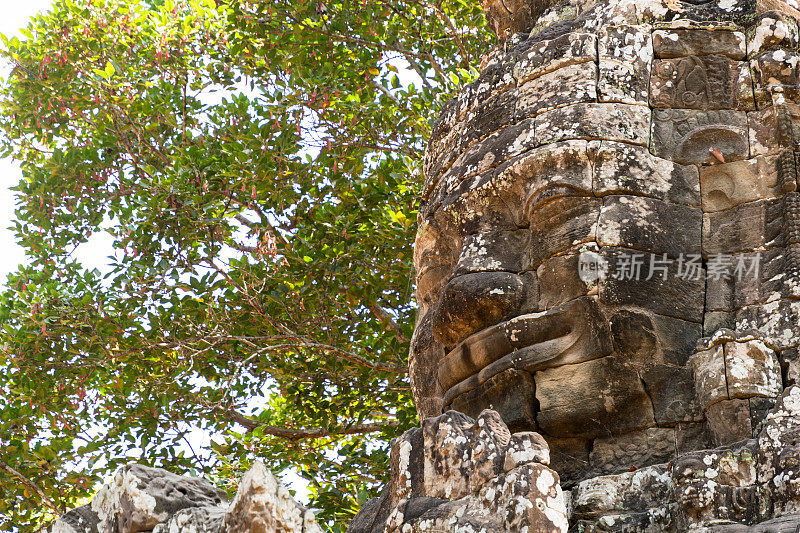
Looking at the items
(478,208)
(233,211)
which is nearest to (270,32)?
(233,211)

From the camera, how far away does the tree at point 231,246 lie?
9812mm

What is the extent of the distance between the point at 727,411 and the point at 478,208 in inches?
69.4

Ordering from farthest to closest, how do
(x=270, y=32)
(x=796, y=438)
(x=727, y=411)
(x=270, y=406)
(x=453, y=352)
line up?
(x=270, y=406) < (x=270, y=32) < (x=453, y=352) < (x=727, y=411) < (x=796, y=438)

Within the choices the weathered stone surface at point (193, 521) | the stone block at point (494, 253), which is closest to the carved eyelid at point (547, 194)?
the stone block at point (494, 253)

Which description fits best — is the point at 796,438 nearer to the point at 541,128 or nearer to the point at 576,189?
the point at 576,189

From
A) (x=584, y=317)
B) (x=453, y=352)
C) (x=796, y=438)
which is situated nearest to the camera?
(x=796, y=438)

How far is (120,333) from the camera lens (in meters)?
10.1

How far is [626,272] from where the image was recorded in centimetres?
513

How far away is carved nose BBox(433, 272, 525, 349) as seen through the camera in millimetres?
5297

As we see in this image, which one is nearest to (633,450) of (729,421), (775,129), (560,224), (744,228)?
(729,421)

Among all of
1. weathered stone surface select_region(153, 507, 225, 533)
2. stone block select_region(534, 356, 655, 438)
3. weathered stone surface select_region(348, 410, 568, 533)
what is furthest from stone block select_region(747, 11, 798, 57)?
weathered stone surface select_region(153, 507, 225, 533)

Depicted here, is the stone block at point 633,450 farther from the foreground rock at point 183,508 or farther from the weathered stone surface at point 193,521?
the weathered stone surface at point 193,521

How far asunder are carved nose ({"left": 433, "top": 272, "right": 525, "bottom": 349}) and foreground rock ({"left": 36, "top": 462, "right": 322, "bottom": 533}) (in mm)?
1760

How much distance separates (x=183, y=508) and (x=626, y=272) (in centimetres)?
245
